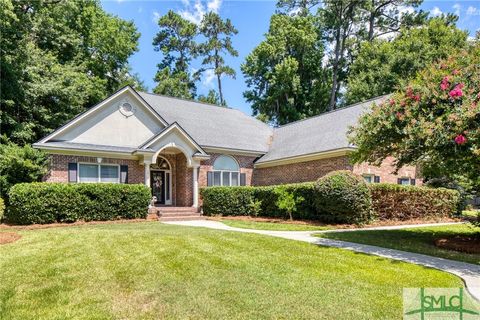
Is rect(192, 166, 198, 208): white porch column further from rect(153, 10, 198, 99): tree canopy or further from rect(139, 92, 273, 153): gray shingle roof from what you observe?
rect(153, 10, 198, 99): tree canopy

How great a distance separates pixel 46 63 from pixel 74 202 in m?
13.0

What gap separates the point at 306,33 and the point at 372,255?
36763mm

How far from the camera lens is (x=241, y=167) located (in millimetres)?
21812

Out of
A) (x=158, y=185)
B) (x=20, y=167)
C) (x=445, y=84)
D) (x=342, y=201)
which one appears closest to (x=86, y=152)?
(x=20, y=167)

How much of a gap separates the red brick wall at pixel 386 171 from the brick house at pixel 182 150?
5 cm

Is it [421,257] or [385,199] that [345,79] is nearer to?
[385,199]

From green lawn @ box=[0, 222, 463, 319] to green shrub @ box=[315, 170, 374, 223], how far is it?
543 centimetres

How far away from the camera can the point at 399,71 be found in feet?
107

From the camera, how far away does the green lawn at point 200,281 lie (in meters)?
4.51

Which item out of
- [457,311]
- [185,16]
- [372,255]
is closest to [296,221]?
[372,255]

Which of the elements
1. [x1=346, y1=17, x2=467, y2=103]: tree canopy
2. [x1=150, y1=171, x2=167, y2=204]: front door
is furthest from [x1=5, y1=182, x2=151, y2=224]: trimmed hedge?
[x1=346, y1=17, x2=467, y2=103]: tree canopy

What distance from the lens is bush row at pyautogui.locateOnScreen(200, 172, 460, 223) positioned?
13828mm

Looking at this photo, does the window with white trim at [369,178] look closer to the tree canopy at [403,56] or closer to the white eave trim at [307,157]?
the white eave trim at [307,157]

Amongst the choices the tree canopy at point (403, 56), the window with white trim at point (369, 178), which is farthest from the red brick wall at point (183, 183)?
the tree canopy at point (403, 56)
